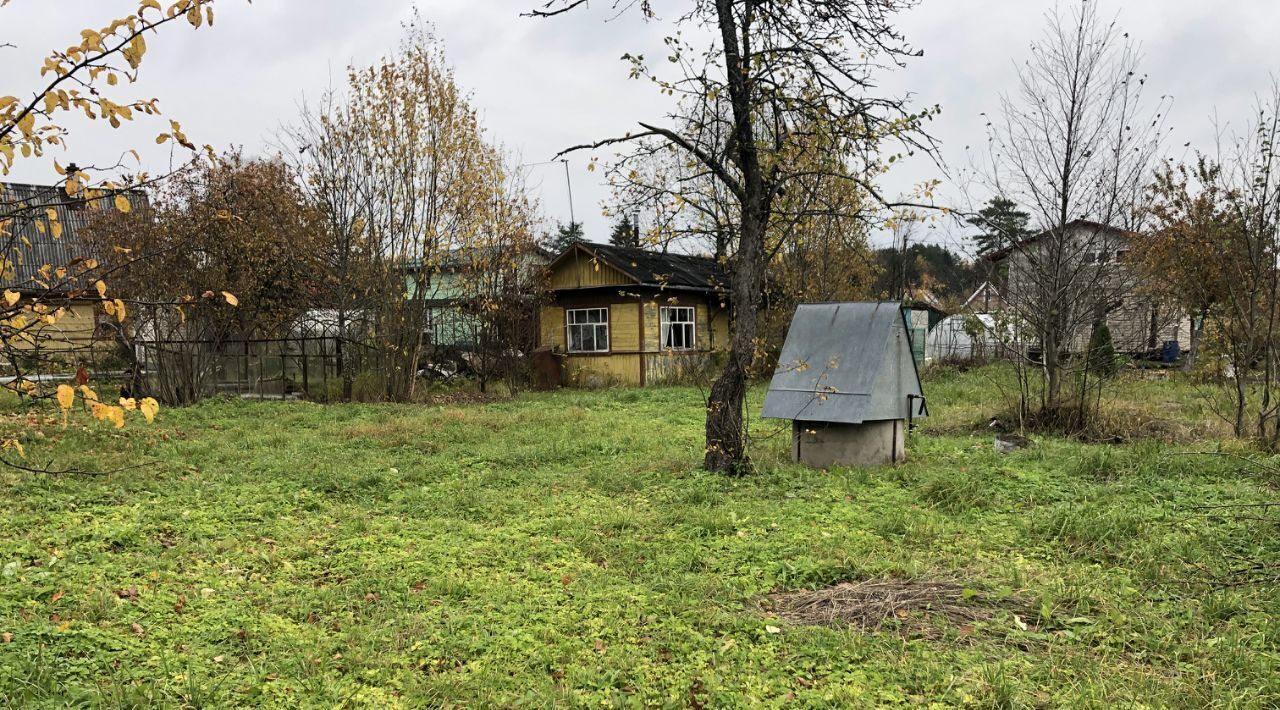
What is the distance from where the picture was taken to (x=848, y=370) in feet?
26.0

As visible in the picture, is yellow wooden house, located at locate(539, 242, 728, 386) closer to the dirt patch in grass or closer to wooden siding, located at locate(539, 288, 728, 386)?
wooden siding, located at locate(539, 288, 728, 386)

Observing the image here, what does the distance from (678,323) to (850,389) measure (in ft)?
45.7

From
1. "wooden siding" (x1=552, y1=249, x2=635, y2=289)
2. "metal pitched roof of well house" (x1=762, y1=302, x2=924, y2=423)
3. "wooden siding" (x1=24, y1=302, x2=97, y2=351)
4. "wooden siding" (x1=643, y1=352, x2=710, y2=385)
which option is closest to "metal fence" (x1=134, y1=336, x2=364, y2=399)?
"wooden siding" (x1=24, y1=302, x2=97, y2=351)

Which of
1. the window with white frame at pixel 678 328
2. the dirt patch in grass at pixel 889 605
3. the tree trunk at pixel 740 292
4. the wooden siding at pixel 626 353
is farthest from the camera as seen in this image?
the window with white frame at pixel 678 328

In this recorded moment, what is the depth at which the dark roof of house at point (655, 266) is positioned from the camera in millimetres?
20422

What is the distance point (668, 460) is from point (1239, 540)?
202 inches

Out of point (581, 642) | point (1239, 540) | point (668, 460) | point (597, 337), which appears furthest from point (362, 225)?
point (1239, 540)

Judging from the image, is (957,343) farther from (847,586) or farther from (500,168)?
(847,586)

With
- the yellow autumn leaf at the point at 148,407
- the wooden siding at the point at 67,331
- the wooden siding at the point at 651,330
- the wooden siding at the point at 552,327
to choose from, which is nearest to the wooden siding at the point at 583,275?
the wooden siding at the point at 552,327

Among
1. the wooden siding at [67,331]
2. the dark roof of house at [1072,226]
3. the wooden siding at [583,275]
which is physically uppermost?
the wooden siding at [583,275]

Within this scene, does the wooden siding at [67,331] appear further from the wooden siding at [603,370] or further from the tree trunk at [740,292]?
the wooden siding at [603,370]

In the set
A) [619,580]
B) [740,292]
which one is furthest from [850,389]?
[619,580]

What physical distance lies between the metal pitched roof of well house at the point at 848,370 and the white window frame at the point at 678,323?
12040mm

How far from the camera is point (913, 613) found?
412cm
